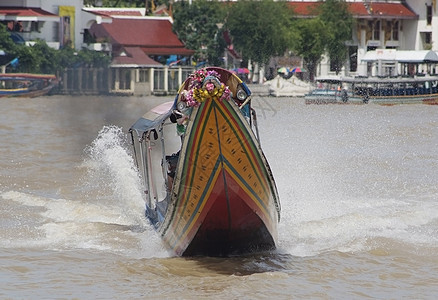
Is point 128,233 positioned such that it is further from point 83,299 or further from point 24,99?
point 24,99

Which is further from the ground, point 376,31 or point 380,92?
point 376,31

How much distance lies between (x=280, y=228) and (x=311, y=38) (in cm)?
3695

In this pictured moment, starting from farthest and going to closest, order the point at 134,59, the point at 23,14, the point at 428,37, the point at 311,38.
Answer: the point at 428,37 → the point at 311,38 → the point at 134,59 → the point at 23,14

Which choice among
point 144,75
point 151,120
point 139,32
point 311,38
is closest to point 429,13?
point 311,38

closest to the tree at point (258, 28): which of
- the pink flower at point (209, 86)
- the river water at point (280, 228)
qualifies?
the river water at point (280, 228)

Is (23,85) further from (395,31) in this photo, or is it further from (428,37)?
(428,37)

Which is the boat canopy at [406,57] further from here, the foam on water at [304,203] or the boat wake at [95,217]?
the boat wake at [95,217]

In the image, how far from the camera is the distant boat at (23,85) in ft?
→ 122

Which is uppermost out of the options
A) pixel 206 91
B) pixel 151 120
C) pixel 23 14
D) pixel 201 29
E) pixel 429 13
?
pixel 429 13

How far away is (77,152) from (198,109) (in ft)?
36.1

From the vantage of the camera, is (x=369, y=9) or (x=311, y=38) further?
(x=369, y=9)

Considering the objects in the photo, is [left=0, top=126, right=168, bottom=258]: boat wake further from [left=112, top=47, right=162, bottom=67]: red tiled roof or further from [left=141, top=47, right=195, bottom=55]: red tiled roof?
[left=141, top=47, right=195, bottom=55]: red tiled roof

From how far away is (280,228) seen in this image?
10336 mm

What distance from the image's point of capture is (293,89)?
140 ft
